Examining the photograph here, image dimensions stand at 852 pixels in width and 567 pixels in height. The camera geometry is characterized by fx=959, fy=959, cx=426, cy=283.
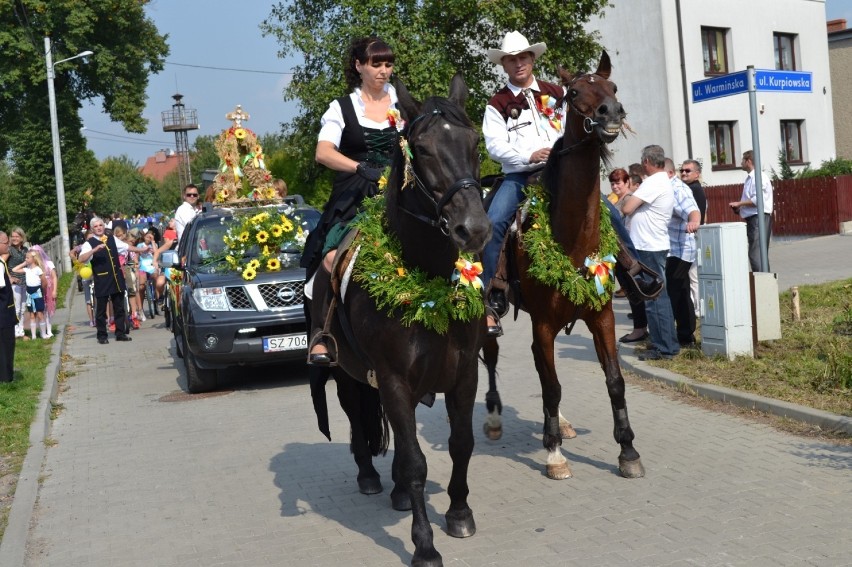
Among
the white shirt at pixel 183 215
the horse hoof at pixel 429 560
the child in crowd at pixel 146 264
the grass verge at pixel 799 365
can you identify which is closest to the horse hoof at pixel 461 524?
the horse hoof at pixel 429 560

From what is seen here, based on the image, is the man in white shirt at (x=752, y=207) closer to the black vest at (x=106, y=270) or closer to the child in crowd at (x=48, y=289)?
the black vest at (x=106, y=270)

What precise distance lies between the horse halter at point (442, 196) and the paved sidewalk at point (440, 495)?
1.94m

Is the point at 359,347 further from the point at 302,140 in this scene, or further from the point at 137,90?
the point at 137,90

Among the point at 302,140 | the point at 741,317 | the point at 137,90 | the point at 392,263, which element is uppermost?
the point at 137,90

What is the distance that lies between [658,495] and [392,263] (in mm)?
2445

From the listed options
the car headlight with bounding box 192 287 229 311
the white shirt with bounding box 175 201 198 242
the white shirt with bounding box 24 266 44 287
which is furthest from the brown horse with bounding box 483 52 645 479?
the white shirt with bounding box 24 266 44 287

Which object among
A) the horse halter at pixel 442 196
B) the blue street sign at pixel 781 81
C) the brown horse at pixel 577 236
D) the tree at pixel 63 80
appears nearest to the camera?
the horse halter at pixel 442 196

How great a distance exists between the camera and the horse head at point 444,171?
4.48 m

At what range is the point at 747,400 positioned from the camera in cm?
835

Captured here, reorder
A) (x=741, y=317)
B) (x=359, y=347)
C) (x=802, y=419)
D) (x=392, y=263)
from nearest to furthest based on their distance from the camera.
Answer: (x=392, y=263), (x=359, y=347), (x=802, y=419), (x=741, y=317)

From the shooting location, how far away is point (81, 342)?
63.1ft

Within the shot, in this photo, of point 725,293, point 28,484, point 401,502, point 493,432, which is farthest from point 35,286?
point 401,502

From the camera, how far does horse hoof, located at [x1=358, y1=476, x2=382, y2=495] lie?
6.89m

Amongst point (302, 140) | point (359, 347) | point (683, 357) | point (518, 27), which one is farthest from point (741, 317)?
point (302, 140)
